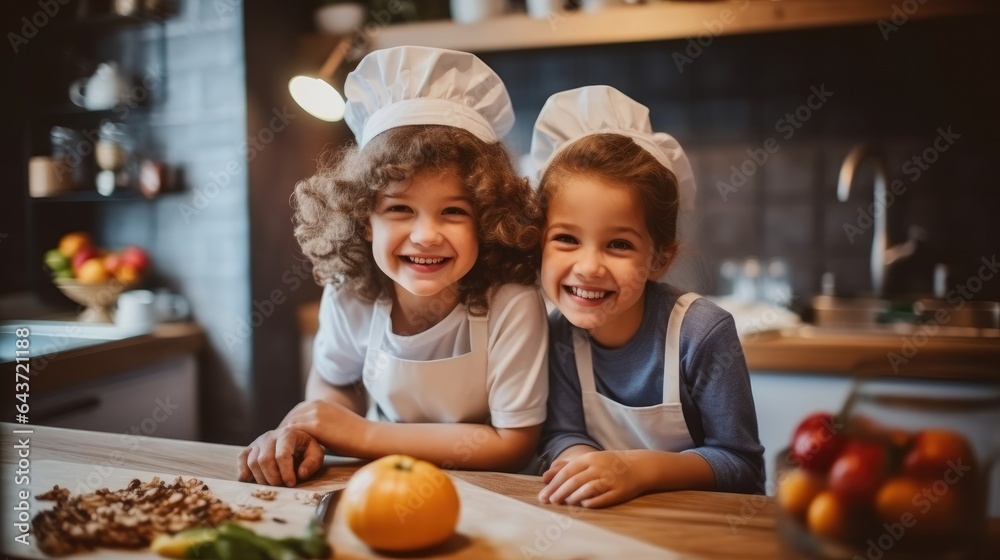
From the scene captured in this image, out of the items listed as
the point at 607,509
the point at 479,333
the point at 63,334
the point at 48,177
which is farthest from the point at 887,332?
the point at 48,177

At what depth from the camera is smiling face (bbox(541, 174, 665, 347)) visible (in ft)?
2.86

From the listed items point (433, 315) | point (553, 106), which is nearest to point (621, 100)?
point (553, 106)

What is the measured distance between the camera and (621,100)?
0.95 m

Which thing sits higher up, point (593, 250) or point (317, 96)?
point (317, 96)

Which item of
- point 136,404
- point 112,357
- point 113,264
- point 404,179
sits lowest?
point 136,404

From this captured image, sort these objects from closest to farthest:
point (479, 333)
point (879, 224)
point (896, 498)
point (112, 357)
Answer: point (896, 498) < point (479, 333) < point (112, 357) < point (879, 224)

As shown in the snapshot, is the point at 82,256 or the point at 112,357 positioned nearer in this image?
the point at 112,357

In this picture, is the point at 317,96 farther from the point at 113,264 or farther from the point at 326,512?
the point at 113,264

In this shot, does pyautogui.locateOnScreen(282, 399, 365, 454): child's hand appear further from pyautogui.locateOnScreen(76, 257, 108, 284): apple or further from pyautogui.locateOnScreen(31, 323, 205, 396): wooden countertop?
pyautogui.locateOnScreen(76, 257, 108, 284): apple

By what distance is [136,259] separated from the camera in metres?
1.98

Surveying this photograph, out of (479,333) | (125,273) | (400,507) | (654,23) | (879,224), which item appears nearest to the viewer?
(400,507)

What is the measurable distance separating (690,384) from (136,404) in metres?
1.43

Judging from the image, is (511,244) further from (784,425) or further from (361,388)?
(784,425)

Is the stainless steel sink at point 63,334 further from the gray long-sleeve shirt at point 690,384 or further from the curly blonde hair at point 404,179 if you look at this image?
the gray long-sleeve shirt at point 690,384
